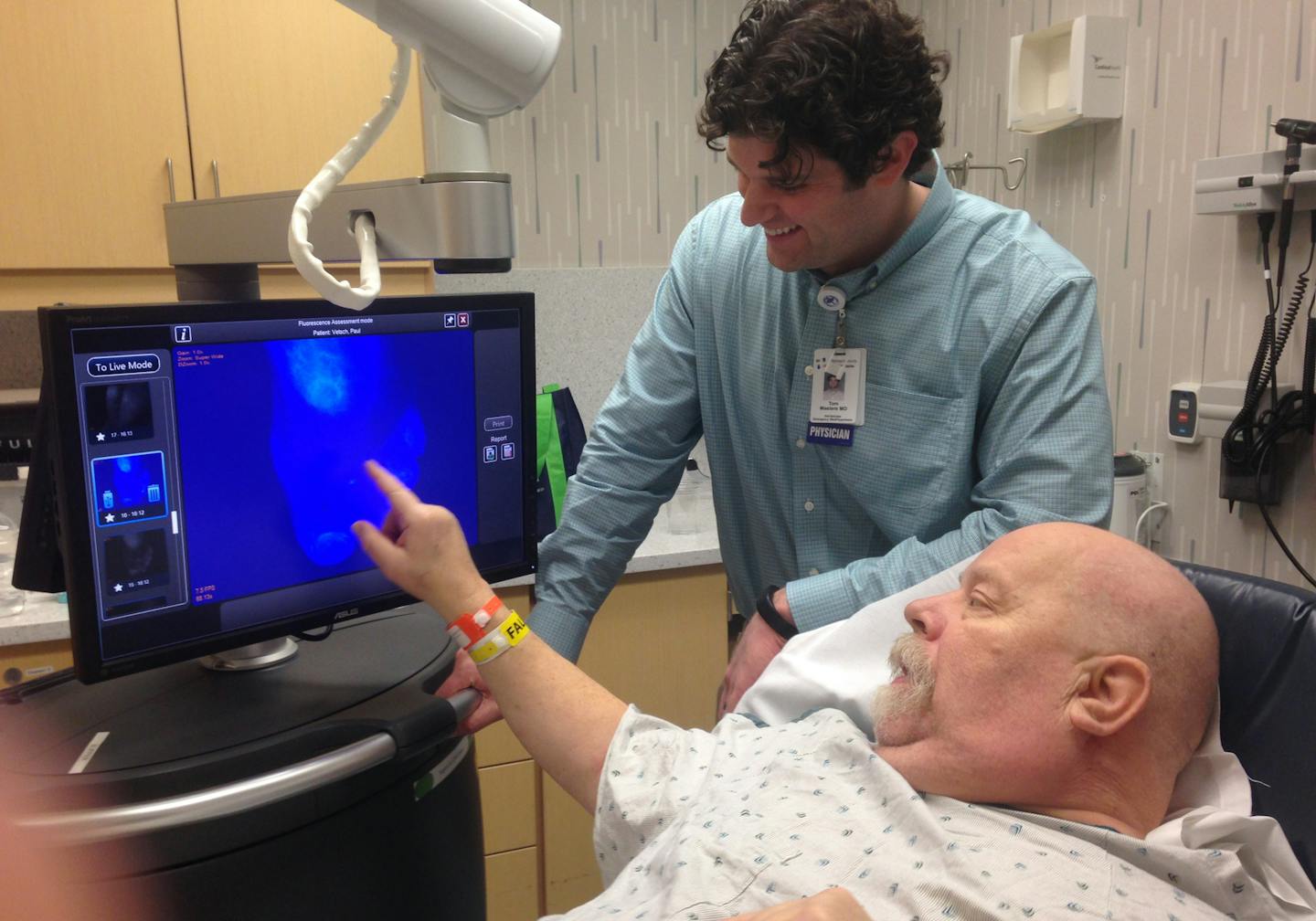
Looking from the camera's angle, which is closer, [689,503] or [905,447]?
Answer: [905,447]

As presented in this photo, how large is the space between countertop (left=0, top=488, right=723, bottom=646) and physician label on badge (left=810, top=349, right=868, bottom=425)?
584 millimetres

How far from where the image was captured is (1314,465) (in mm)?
1883

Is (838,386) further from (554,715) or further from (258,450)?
(258,450)

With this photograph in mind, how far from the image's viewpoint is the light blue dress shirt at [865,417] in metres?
1.34

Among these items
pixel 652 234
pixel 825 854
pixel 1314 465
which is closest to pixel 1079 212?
pixel 1314 465

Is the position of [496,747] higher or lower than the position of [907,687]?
lower

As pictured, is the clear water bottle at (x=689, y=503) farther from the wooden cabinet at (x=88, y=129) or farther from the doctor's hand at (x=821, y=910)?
the doctor's hand at (x=821, y=910)

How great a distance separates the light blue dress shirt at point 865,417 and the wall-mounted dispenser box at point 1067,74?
36.9 inches

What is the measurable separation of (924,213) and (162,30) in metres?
1.55

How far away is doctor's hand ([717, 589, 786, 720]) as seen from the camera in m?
1.38

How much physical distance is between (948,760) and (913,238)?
734 millimetres

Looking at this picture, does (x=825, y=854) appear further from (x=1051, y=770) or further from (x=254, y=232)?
(x=254, y=232)

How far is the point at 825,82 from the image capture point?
126 cm

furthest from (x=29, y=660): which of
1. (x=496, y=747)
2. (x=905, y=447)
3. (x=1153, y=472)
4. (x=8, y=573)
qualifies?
(x=1153, y=472)
